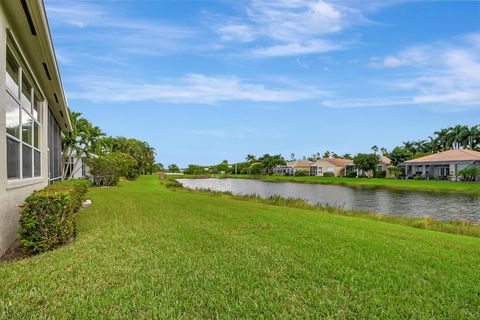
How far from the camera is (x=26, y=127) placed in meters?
6.66

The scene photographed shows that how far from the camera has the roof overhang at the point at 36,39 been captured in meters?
4.87

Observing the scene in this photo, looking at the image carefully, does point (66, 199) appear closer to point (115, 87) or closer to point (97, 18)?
point (97, 18)

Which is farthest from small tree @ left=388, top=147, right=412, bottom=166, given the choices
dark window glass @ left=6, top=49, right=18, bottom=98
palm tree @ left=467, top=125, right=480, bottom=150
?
dark window glass @ left=6, top=49, right=18, bottom=98

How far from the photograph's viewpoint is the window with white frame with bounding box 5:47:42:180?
5297 millimetres

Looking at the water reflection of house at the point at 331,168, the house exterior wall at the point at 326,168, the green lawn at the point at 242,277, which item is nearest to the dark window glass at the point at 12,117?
the green lawn at the point at 242,277

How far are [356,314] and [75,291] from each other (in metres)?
2.90

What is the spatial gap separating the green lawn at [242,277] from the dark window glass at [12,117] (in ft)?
7.31

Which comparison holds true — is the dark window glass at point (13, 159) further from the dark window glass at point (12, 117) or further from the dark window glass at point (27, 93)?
the dark window glass at point (27, 93)

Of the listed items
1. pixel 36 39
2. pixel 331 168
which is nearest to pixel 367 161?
pixel 331 168

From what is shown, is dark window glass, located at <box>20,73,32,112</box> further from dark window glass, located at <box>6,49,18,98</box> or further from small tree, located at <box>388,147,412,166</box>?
small tree, located at <box>388,147,412,166</box>

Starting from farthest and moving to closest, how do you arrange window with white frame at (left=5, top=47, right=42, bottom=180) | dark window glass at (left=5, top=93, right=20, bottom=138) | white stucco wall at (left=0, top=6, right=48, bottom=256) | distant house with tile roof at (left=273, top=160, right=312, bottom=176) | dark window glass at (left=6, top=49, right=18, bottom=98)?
distant house with tile roof at (left=273, top=160, right=312, bottom=176) < dark window glass at (left=6, top=49, right=18, bottom=98) < window with white frame at (left=5, top=47, right=42, bottom=180) < dark window glass at (left=5, top=93, right=20, bottom=138) < white stucco wall at (left=0, top=6, right=48, bottom=256)

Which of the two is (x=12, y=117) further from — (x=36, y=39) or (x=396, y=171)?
(x=396, y=171)

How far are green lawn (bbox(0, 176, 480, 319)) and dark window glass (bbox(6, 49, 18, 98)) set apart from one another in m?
2.96

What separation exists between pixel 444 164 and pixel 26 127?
50453mm
